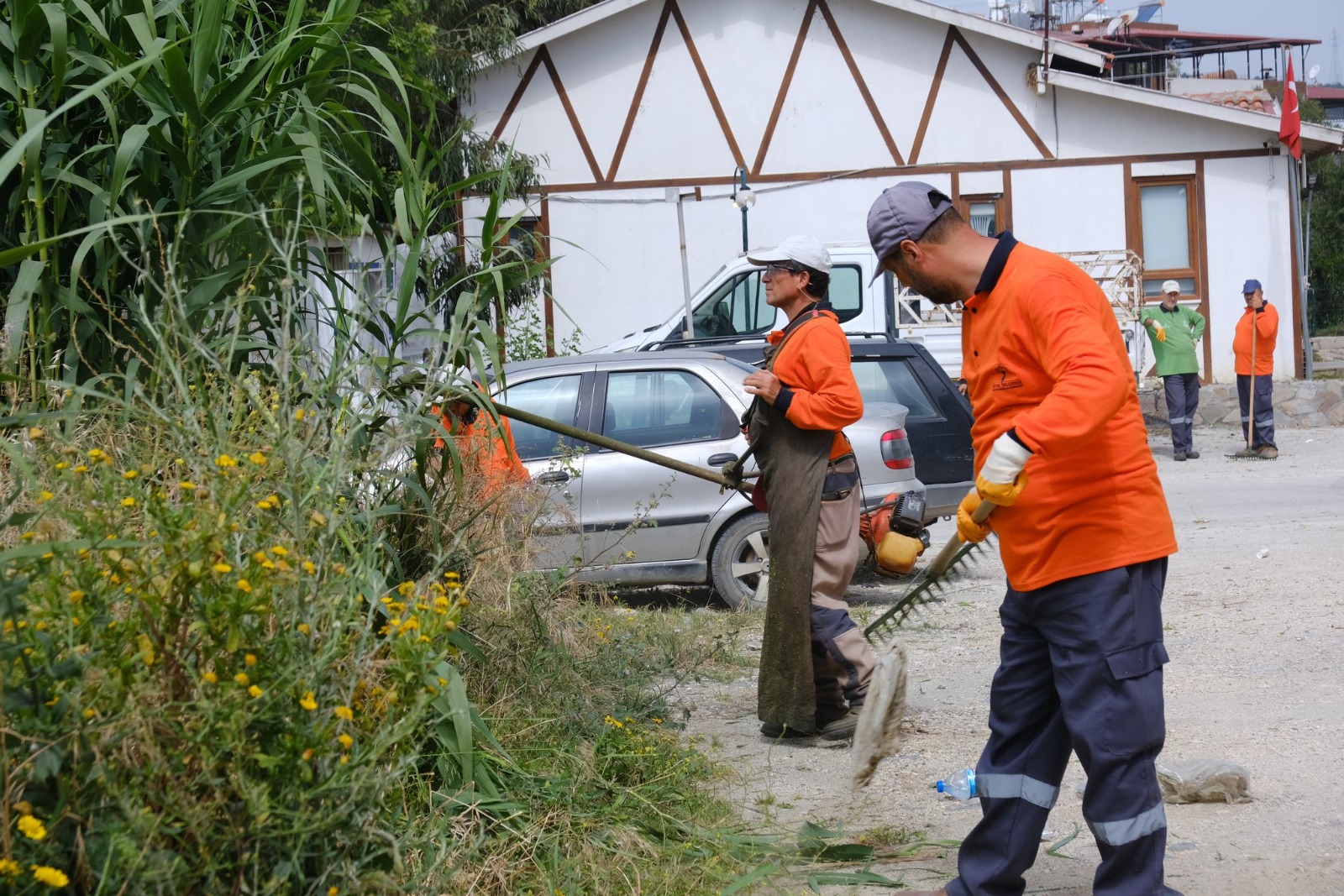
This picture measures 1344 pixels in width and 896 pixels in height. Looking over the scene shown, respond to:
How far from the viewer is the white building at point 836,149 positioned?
20359 mm

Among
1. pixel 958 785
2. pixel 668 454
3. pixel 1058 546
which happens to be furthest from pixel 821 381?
pixel 668 454

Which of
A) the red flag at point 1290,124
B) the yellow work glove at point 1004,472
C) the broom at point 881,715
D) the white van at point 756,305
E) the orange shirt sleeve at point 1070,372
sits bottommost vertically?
the broom at point 881,715

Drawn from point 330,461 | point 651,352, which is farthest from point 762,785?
point 651,352

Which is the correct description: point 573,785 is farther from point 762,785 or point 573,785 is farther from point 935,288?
point 935,288

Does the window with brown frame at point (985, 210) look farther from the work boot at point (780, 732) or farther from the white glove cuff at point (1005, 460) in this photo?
the white glove cuff at point (1005, 460)

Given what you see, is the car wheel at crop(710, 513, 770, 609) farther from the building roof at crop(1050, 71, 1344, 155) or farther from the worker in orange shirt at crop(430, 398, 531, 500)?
the building roof at crop(1050, 71, 1344, 155)

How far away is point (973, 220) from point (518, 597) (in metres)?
17.6

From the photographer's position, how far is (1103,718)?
3133mm

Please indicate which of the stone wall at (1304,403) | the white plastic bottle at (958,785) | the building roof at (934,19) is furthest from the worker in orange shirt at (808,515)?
the building roof at (934,19)

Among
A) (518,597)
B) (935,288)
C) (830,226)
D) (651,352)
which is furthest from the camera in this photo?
(830,226)

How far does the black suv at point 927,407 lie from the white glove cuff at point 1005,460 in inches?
233

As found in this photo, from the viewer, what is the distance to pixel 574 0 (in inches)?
969

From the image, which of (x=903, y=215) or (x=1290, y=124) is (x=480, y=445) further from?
(x=1290, y=124)

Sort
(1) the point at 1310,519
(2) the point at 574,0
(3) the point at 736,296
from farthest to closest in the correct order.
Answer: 1. (2) the point at 574,0
2. (3) the point at 736,296
3. (1) the point at 1310,519
